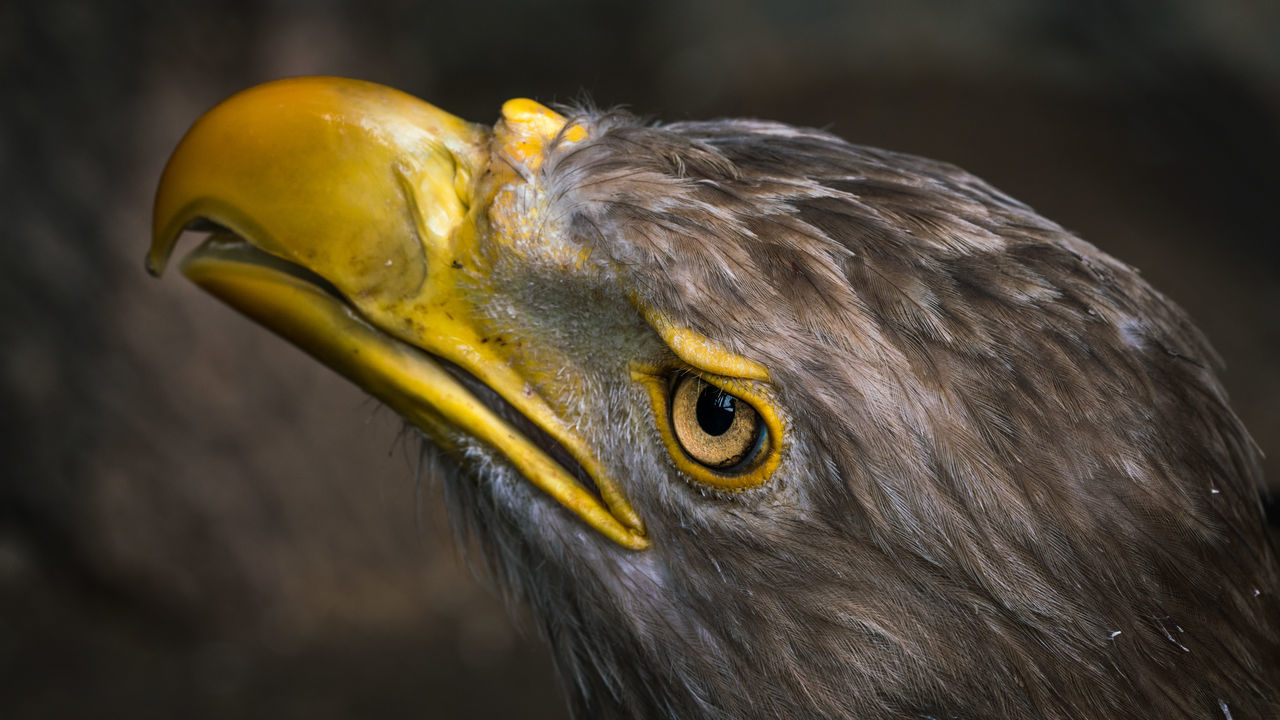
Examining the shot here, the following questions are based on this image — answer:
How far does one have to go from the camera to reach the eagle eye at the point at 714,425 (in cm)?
153

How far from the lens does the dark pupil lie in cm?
154

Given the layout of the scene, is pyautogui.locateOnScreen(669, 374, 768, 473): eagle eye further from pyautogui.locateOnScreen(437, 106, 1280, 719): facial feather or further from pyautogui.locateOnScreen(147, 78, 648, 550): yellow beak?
pyautogui.locateOnScreen(147, 78, 648, 550): yellow beak

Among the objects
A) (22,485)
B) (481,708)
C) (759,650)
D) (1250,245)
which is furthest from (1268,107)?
(22,485)

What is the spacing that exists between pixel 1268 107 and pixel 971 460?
570 cm

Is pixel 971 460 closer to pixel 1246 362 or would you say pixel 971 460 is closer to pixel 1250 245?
pixel 1246 362

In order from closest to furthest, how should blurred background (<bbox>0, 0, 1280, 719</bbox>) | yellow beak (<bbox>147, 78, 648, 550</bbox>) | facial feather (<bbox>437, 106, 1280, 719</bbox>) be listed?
facial feather (<bbox>437, 106, 1280, 719</bbox>)
yellow beak (<bbox>147, 78, 648, 550</bbox>)
blurred background (<bbox>0, 0, 1280, 719</bbox>)

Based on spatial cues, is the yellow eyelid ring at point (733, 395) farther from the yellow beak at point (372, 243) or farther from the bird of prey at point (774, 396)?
the yellow beak at point (372, 243)

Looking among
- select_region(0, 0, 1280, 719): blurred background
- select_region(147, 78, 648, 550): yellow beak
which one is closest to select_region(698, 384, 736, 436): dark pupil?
select_region(147, 78, 648, 550): yellow beak

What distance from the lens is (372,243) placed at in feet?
5.45

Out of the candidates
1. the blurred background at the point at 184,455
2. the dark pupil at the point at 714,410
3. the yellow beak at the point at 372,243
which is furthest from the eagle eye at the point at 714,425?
the blurred background at the point at 184,455

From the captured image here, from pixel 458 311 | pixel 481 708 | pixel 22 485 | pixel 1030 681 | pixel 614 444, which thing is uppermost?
pixel 458 311

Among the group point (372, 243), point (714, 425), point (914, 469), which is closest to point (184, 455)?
point (372, 243)

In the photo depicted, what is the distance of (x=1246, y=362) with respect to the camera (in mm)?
5531

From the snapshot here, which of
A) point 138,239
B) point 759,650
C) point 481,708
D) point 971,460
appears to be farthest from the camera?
point 481,708
